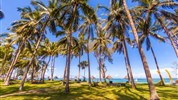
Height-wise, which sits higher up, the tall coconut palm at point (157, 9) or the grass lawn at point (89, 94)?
the tall coconut palm at point (157, 9)

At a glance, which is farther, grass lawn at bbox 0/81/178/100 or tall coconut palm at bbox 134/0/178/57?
tall coconut palm at bbox 134/0/178/57

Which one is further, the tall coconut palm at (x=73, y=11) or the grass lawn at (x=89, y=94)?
the tall coconut palm at (x=73, y=11)

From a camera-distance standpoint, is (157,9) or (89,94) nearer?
(89,94)

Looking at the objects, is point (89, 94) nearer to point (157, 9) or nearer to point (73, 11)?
point (73, 11)

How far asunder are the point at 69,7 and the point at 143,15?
11.8 meters

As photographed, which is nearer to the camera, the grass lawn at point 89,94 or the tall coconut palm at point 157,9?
the grass lawn at point 89,94

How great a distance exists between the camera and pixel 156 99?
14.0 meters

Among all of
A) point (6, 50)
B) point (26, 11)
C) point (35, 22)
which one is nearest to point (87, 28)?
point (35, 22)

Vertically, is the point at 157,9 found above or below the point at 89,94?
above

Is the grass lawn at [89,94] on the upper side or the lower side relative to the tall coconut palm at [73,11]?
lower

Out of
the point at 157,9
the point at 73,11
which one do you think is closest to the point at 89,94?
the point at 73,11

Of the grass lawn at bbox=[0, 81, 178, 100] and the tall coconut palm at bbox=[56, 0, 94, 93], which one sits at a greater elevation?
the tall coconut palm at bbox=[56, 0, 94, 93]

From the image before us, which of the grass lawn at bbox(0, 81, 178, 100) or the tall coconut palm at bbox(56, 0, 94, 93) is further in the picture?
the tall coconut palm at bbox(56, 0, 94, 93)

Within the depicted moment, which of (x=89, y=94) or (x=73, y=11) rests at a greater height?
(x=73, y=11)
